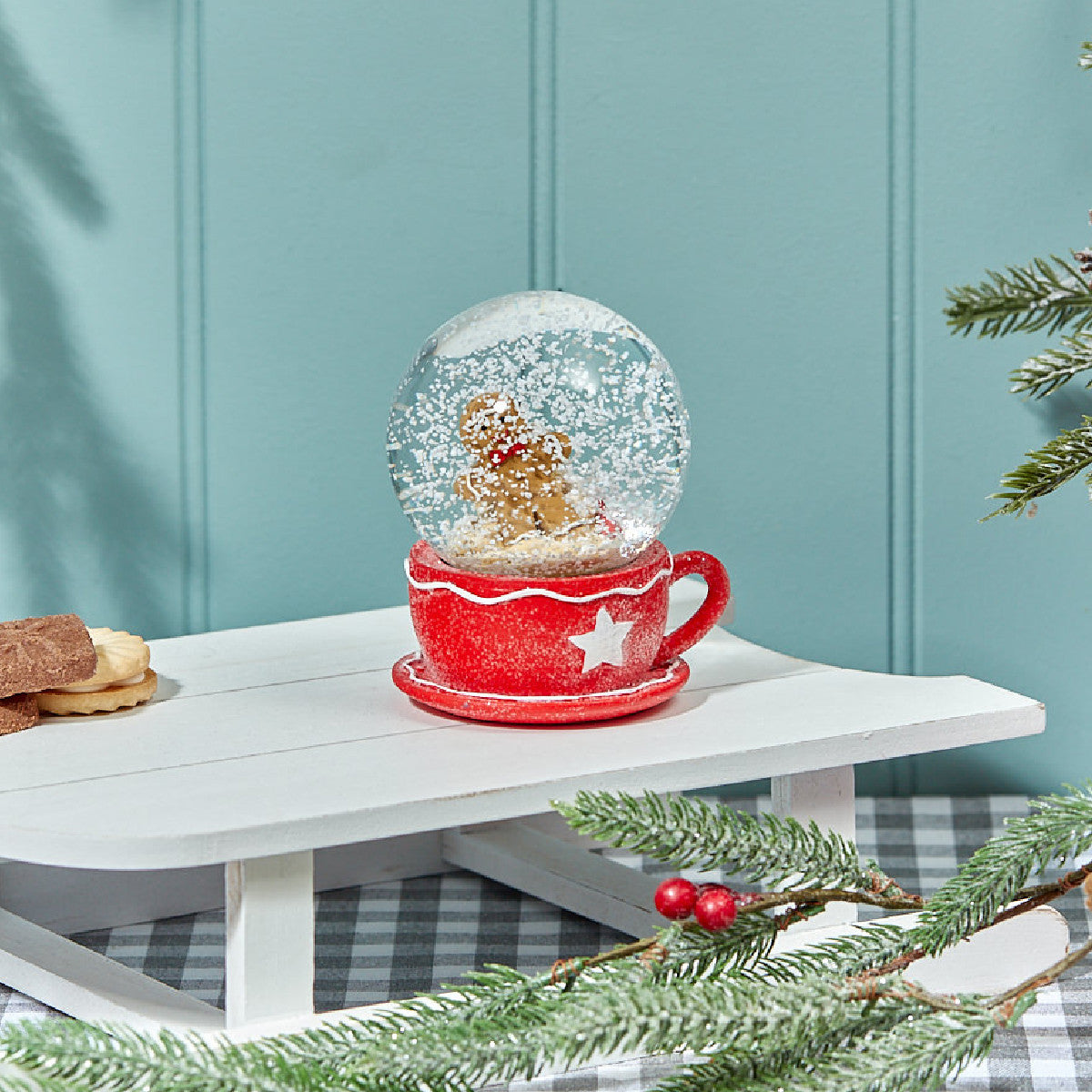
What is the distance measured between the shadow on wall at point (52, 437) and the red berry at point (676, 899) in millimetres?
977

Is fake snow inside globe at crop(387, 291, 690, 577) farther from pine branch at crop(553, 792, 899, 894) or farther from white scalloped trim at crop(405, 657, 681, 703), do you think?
pine branch at crop(553, 792, 899, 894)

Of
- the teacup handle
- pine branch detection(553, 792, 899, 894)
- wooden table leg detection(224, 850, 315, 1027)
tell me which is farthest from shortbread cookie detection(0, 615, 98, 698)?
pine branch detection(553, 792, 899, 894)

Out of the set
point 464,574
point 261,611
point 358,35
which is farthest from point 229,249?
point 464,574

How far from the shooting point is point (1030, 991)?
0.50 meters

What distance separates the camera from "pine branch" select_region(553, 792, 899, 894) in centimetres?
54

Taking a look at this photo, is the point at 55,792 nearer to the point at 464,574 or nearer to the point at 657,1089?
the point at 464,574

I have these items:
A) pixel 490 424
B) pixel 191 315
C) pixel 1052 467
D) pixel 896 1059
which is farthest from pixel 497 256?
pixel 896 1059

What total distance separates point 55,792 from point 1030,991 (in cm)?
56

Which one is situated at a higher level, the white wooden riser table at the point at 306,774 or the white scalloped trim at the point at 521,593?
the white scalloped trim at the point at 521,593

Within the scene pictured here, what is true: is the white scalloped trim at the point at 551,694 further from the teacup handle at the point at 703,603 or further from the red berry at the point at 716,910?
the red berry at the point at 716,910

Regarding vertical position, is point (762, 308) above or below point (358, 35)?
below

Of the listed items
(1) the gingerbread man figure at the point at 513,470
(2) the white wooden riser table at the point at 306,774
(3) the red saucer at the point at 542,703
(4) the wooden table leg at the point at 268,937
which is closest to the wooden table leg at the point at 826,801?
(2) the white wooden riser table at the point at 306,774

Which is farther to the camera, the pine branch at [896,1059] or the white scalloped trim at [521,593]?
the white scalloped trim at [521,593]

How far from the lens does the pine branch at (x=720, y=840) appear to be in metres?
0.54
